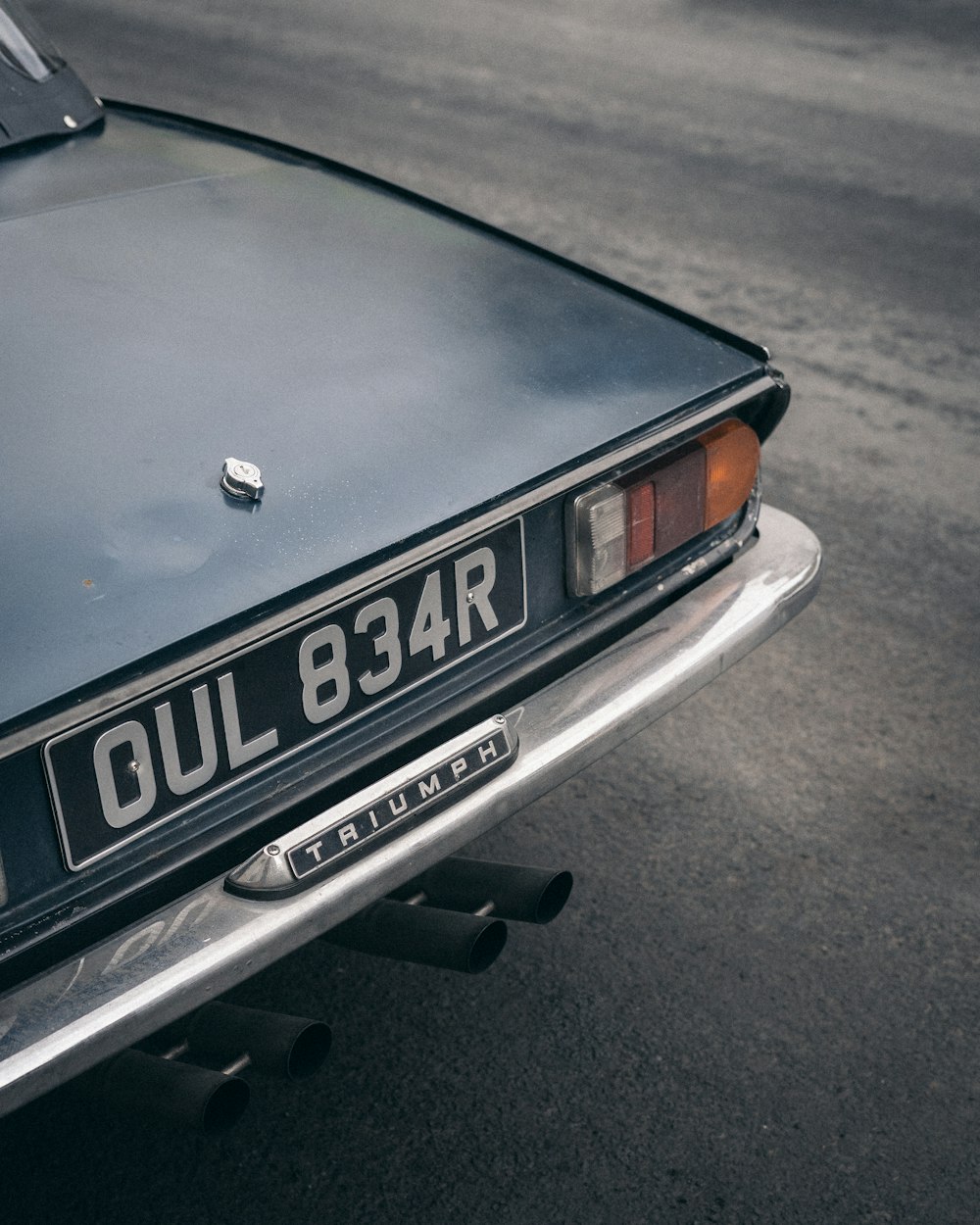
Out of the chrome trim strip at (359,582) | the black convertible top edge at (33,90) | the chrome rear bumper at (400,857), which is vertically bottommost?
the chrome rear bumper at (400,857)

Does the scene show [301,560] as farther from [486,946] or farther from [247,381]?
[486,946]

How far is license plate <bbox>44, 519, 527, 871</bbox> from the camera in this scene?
67.4 inches

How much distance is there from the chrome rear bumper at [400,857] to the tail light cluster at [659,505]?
0.15 meters

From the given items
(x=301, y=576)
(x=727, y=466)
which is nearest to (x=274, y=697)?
(x=301, y=576)

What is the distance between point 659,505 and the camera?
7.61 ft

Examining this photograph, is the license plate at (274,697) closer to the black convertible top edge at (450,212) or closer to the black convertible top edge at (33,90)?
the black convertible top edge at (450,212)

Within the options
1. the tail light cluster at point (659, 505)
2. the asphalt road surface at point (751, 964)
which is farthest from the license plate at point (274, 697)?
the asphalt road surface at point (751, 964)

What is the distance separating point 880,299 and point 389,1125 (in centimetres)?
437

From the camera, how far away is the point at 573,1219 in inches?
87.3

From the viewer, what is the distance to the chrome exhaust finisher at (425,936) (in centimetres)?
210

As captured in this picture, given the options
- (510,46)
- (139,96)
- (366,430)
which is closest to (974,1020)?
(366,430)

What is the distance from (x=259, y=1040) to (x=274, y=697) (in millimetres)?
493

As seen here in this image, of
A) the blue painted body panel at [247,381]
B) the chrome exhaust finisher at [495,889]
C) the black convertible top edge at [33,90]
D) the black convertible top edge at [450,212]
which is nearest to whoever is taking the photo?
the blue painted body panel at [247,381]

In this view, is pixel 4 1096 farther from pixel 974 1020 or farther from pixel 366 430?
pixel 974 1020
